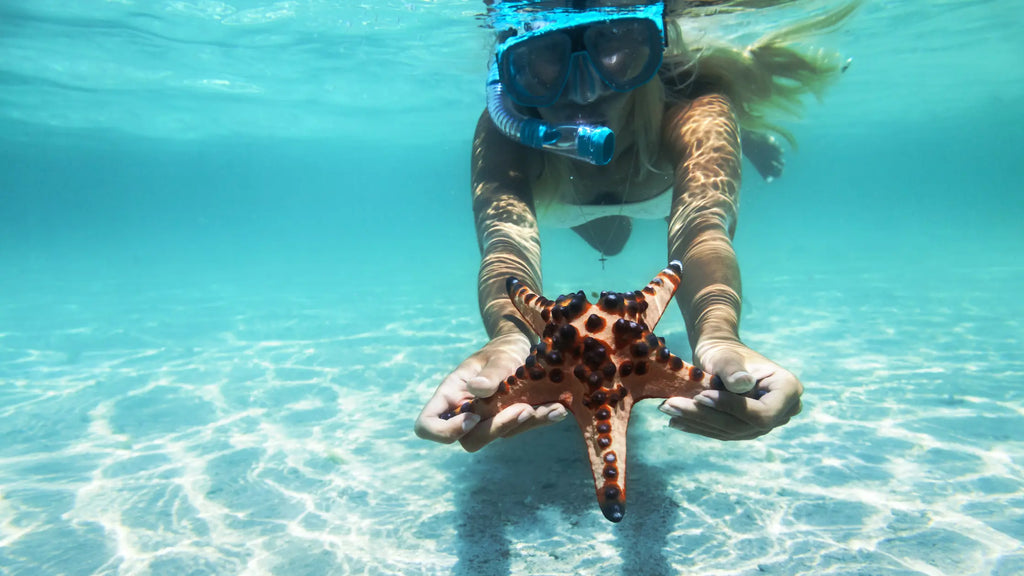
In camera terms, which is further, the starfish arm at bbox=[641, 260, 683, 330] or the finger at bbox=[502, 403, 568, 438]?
the starfish arm at bbox=[641, 260, 683, 330]

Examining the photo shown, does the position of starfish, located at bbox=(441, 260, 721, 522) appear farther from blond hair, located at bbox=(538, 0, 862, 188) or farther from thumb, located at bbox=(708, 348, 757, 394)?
blond hair, located at bbox=(538, 0, 862, 188)

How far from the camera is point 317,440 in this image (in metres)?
5.73

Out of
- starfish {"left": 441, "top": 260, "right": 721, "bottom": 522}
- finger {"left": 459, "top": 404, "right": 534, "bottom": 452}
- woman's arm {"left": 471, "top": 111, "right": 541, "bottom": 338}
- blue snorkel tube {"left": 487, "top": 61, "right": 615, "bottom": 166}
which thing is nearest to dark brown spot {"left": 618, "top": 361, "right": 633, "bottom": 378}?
starfish {"left": 441, "top": 260, "right": 721, "bottom": 522}

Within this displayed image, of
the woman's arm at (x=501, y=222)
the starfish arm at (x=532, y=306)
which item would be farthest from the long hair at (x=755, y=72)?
the starfish arm at (x=532, y=306)

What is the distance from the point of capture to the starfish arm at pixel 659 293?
6.82 ft

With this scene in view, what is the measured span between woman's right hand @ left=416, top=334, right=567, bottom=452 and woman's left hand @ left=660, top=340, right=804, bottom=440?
1.52ft

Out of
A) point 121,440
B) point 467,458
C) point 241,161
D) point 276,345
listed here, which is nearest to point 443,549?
point 467,458

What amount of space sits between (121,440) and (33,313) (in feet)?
42.7

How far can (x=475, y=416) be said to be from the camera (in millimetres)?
1953

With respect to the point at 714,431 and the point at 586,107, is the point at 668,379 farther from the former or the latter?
the point at 586,107

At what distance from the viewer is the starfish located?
Answer: 186 centimetres

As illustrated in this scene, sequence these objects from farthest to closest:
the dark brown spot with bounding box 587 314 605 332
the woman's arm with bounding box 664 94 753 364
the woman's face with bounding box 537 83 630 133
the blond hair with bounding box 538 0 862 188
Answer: the blond hair with bounding box 538 0 862 188
the woman's face with bounding box 537 83 630 133
the woman's arm with bounding box 664 94 753 364
the dark brown spot with bounding box 587 314 605 332

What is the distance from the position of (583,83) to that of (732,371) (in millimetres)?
2485

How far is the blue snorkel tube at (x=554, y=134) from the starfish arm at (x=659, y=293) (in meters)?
1.09
